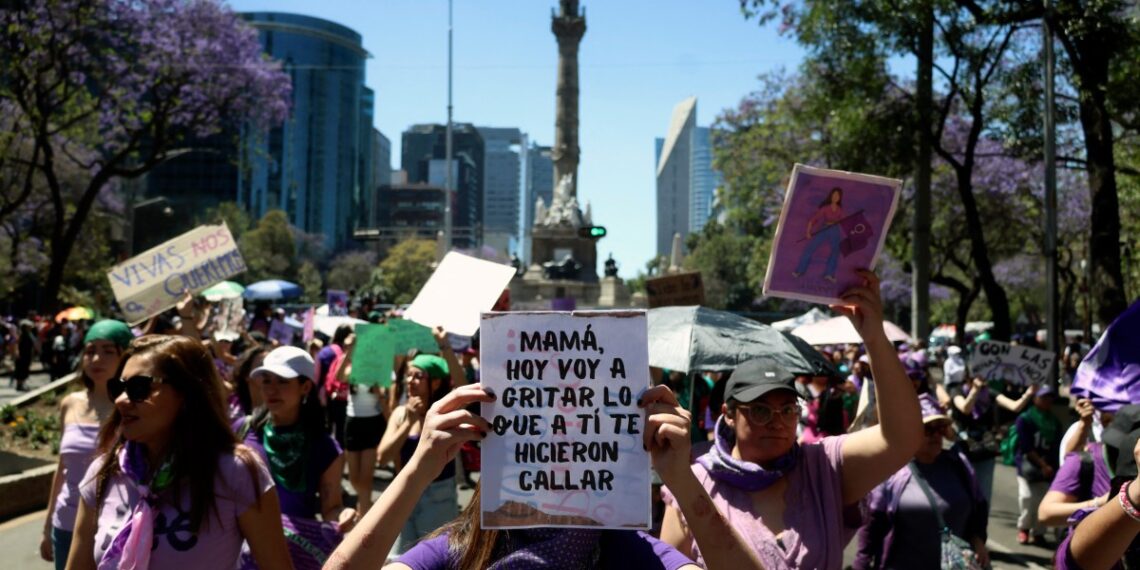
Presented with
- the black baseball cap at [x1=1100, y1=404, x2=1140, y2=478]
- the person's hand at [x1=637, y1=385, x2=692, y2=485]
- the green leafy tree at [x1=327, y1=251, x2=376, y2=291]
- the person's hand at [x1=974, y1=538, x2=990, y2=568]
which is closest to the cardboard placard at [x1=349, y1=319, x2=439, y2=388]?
the person's hand at [x1=974, y1=538, x2=990, y2=568]

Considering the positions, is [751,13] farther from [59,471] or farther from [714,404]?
[59,471]

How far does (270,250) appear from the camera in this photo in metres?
80.6

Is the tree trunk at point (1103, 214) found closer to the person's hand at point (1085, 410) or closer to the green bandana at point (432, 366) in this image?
the person's hand at point (1085, 410)

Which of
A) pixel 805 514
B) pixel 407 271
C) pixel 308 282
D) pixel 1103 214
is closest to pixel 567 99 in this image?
pixel 407 271

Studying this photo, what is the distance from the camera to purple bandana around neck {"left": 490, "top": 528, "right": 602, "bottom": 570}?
2.29 m

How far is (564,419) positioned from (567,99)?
55.0m

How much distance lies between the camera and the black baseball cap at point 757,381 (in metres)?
3.21

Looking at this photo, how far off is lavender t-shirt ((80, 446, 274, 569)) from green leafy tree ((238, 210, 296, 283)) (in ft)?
243

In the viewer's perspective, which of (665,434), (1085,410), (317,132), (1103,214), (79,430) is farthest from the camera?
(317,132)

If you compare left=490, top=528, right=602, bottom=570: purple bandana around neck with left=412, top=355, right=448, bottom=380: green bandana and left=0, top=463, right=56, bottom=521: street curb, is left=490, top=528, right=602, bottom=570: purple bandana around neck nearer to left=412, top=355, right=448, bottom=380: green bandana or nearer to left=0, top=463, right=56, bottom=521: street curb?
left=412, top=355, right=448, bottom=380: green bandana

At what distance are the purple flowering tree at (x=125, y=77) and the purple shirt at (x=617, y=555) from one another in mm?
16880

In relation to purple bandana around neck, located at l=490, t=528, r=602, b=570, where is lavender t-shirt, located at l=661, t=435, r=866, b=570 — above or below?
below

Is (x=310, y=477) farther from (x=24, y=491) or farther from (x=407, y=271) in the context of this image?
(x=407, y=271)

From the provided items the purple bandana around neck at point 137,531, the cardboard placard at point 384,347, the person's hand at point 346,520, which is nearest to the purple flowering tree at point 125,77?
the cardboard placard at point 384,347
